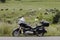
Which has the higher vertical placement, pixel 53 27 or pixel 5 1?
pixel 5 1

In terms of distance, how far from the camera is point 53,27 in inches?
275

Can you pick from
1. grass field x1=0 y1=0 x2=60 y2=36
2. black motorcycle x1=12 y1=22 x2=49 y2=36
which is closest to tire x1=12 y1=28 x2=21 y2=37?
black motorcycle x1=12 y1=22 x2=49 y2=36

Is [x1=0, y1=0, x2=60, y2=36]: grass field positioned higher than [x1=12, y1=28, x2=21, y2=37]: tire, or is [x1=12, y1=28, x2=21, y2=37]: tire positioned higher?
[x1=0, y1=0, x2=60, y2=36]: grass field

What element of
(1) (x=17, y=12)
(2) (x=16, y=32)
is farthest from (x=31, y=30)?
(1) (x=17, y=12)

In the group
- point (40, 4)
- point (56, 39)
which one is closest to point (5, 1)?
point (40, 4)

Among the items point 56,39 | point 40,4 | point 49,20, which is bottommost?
point 56,39

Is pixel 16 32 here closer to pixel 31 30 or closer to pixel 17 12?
pixel 31 30

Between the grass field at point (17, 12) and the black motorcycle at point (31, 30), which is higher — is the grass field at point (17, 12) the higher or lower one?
the higher one

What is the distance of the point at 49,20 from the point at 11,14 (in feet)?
4.23

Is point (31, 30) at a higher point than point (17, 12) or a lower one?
lower

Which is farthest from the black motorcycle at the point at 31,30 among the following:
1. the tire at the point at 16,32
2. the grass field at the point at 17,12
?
the grass field at the point at 17,12

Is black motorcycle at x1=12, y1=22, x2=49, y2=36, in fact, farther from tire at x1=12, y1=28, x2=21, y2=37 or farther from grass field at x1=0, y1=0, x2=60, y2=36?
grass field at x1=0, y1=0, x2=60, y2=36

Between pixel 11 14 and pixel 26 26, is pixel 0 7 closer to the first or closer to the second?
pixel 11 14

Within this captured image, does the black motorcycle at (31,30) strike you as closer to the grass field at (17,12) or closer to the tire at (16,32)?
the tire at (16,32)
